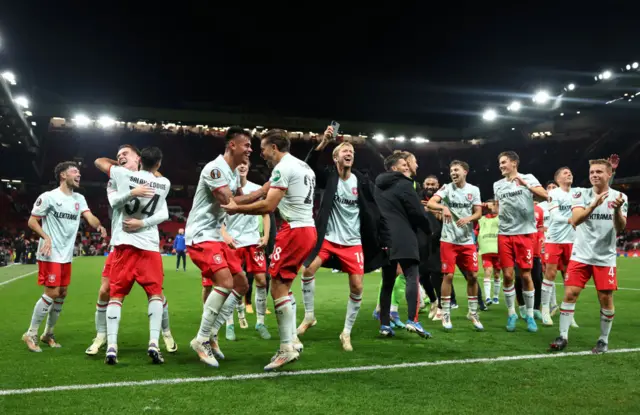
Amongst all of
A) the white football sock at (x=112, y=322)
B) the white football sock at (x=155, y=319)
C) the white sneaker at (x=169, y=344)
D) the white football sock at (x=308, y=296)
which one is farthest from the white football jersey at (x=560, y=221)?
the white football sock at (x=112, y=322)

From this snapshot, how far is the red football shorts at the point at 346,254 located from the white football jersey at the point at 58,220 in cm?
306

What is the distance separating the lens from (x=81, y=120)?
44250 mm

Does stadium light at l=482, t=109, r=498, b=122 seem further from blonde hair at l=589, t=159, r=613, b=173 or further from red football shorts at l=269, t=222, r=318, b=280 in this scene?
red football shorts at l=269, t=222, r=318, b=280

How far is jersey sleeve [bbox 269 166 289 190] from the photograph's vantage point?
4.85 meters

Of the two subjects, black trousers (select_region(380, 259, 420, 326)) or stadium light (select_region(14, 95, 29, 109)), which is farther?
stadium light (select_region(14, 95, 29, 109))

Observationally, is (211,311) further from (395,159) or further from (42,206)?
(395,159)

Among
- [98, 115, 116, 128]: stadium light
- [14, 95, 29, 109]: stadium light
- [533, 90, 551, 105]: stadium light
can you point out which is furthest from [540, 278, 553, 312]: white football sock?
[98, 115, 116, 128]: stadium light

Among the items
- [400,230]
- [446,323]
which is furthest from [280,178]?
[446,323]

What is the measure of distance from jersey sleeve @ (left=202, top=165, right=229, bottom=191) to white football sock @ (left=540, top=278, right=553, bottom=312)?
5516 mm

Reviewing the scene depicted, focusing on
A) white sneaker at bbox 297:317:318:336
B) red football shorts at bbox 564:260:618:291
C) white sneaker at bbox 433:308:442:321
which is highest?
red football shorts at bbox 564:260:618:291

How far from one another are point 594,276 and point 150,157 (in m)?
5.17

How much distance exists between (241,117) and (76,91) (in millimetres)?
14265

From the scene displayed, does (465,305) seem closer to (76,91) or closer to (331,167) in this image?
(331,167)

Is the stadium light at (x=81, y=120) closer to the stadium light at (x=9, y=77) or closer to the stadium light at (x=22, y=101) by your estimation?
the stadium light at (x=22, y=101)
